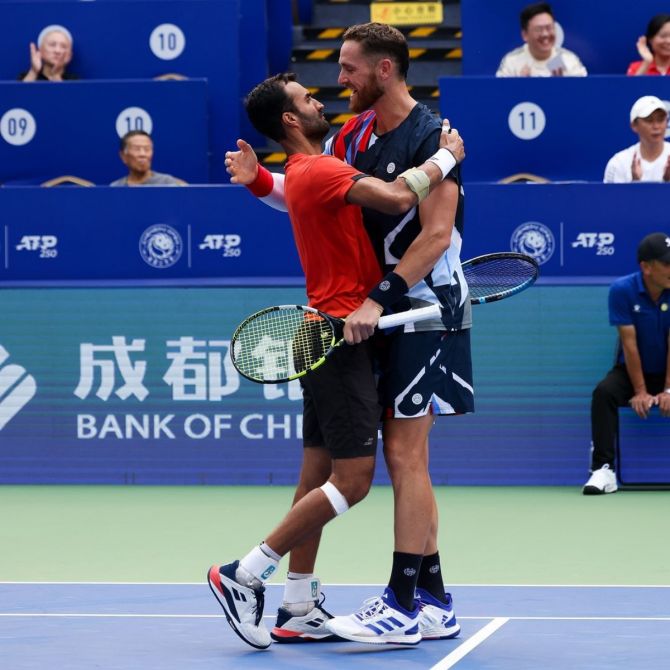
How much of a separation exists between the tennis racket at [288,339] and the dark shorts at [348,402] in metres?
0.06

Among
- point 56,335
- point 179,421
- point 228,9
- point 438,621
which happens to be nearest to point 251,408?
point 179,421

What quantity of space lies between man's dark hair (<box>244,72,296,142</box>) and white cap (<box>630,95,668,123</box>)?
4.80 metres

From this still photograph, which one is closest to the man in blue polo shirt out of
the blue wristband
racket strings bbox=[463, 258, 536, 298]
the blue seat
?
the blue seat

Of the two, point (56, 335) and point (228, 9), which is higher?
point (228, 9)

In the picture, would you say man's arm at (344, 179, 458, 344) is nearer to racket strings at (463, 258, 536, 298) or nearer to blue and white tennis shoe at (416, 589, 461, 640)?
racket strings at (463, 258, 536, 298)

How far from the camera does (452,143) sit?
4.80 meters

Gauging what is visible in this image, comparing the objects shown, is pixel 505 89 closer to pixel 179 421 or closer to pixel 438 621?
pixel 179 421

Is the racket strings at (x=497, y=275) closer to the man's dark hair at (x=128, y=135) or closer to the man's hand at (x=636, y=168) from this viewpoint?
the man's hand at (x=636, y=168)

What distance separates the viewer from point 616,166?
30.9 feet

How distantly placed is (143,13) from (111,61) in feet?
1.37

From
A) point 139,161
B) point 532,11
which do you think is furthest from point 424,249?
point 532,11

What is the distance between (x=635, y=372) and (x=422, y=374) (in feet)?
13.0

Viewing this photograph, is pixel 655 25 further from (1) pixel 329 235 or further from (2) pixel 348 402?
(2) pixel 348 402

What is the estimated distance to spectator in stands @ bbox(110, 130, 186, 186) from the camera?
9797mm
